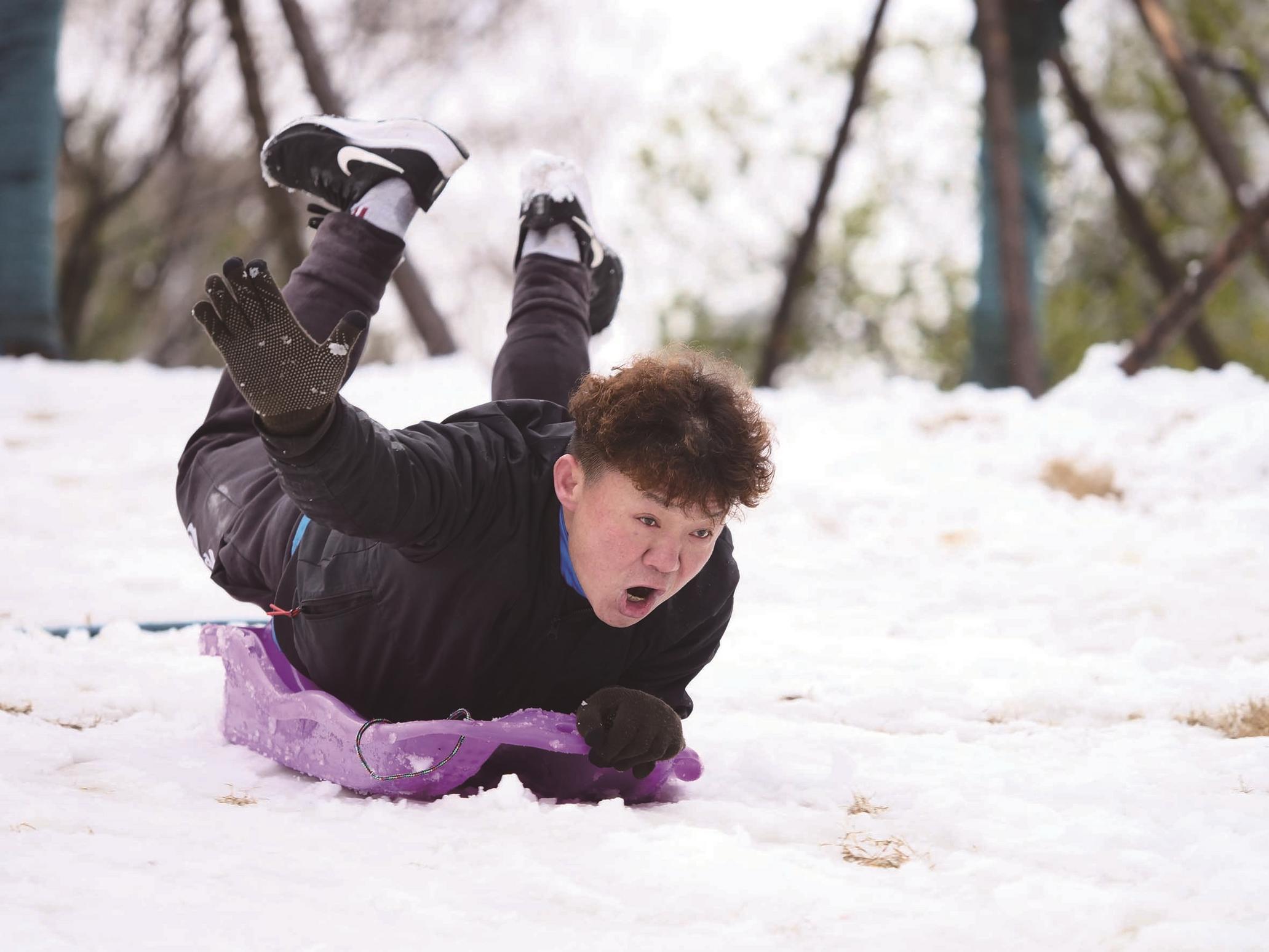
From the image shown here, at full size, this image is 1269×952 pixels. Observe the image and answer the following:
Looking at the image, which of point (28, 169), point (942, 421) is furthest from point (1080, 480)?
point (28, 169)

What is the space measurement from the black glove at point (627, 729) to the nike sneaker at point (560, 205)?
1.15m

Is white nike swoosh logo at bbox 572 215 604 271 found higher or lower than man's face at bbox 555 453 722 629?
higher

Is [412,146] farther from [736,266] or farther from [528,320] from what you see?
[736,266]

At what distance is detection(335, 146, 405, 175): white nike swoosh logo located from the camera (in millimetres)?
2377

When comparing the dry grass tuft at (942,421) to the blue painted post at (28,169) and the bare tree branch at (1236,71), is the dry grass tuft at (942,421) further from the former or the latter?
the blue painted post at (28,169)

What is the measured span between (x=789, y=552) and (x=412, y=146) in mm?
1875

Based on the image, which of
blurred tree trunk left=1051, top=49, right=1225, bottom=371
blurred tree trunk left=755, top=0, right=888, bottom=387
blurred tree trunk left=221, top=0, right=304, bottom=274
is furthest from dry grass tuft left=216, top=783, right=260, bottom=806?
blurred tree trunk left=1051, top=49, right=1225, bottom=371

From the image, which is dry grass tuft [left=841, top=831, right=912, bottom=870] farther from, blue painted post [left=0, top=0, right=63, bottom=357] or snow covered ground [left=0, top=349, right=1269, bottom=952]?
blue painted post [left=0, top=0, right=63, bottom=357]

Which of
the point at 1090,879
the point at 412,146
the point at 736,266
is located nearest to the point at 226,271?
the point at 412,146

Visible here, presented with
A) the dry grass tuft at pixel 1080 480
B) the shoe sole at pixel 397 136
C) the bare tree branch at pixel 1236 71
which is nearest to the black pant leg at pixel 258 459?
the shoe sole at pixel 397 136

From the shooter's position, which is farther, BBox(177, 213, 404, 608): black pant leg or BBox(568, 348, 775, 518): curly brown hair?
BBox(177, 213, 404, 608): black pant leg

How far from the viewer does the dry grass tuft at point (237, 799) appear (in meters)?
1.67

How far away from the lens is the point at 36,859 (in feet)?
4.29

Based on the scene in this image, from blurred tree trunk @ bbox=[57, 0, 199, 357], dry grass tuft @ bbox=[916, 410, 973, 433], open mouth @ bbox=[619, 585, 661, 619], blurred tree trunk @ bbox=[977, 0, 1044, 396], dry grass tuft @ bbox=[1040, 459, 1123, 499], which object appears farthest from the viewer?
blurred tree trunk @ bbox=[57, 0, 199, 357]
